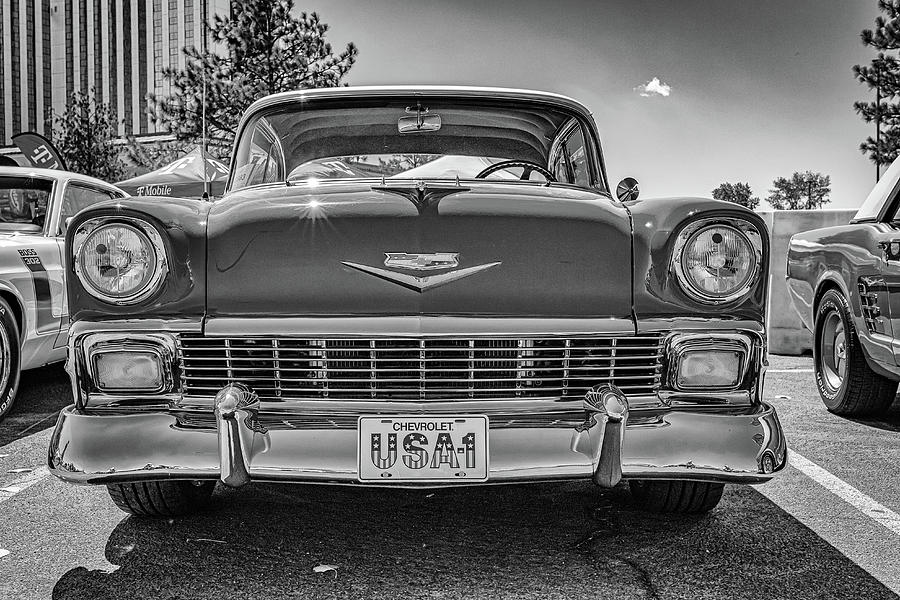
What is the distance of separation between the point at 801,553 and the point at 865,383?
7.39 feet

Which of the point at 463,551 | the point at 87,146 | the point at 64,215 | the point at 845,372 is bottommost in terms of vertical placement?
the point at 463,551

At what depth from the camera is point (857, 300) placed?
424 cm

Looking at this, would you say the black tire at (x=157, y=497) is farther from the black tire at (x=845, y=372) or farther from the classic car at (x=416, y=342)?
the black tire at (x=845, y=372)

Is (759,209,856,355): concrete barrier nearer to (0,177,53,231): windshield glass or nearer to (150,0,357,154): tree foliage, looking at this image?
(0,177,53,231): windshield glass

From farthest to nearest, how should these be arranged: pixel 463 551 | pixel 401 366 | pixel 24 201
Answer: pixel 24 201 → pixel 463 551 → pixel 401 366

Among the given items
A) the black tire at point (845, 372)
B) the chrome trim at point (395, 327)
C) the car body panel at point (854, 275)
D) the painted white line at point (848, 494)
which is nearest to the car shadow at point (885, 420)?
the black tire at point (845, 372)

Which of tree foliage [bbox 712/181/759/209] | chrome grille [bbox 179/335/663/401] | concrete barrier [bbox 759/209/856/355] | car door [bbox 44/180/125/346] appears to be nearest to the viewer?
chrome grille [bbox 179/335/663/401]

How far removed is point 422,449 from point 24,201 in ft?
13.5

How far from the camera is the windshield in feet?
10.5

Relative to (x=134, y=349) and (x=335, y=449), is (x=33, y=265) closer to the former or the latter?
(x=134, y=349)

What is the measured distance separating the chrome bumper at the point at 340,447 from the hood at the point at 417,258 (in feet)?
0.98

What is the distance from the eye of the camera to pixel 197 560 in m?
2.43

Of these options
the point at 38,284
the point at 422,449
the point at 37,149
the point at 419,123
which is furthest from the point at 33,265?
the point at 37,149

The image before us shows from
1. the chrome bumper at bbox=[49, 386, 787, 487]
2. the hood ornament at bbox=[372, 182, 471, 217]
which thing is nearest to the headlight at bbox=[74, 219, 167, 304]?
the chrome bumper at bbox=[49, 386, 787, 487]
